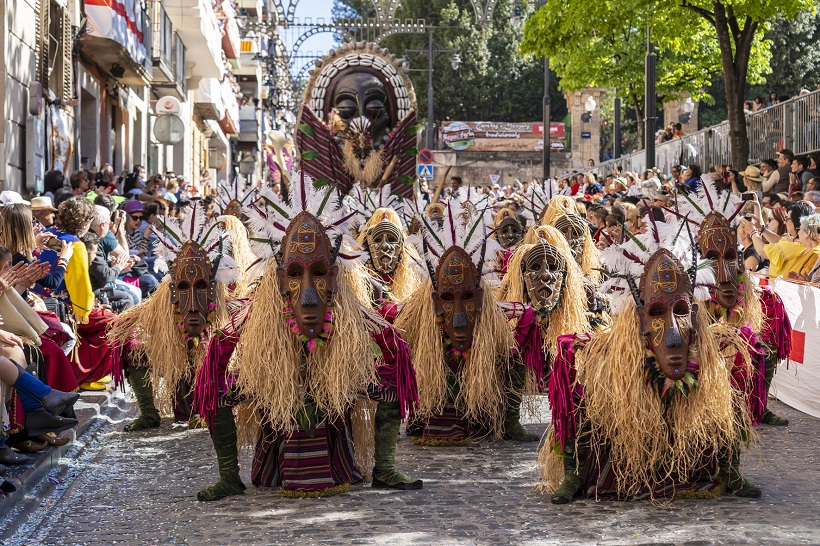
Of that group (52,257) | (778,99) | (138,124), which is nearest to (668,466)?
(52,257)

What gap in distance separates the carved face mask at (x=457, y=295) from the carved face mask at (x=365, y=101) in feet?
26.9

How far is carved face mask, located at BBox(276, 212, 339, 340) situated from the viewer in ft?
23.4

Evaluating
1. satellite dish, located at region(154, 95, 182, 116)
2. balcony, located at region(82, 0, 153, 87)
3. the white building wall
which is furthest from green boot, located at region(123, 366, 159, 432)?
satellite dish, located at region(154, 95, 182, 116)

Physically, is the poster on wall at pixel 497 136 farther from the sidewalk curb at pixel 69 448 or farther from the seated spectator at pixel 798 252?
the sidewalk curb at pixel 69 448

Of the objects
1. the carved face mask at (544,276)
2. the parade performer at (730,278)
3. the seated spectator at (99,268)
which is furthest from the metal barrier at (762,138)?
the seated spectator at (99,268)

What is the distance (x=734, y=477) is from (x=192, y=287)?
13.5 ft

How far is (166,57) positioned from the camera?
3077cm

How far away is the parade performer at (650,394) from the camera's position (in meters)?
6.92

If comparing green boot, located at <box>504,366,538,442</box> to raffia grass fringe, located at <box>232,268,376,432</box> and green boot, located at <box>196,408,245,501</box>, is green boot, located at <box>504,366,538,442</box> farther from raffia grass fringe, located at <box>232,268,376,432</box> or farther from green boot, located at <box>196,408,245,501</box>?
green boot, located at <box>196,408,245,501</box>

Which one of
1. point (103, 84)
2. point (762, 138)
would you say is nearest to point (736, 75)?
point (762, 138)

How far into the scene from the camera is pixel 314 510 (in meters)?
7.05

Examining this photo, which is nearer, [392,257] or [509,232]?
[392,257]

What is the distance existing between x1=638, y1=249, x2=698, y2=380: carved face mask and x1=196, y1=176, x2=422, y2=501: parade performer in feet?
4.69

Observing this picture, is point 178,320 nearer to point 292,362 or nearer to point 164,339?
point 164,339
